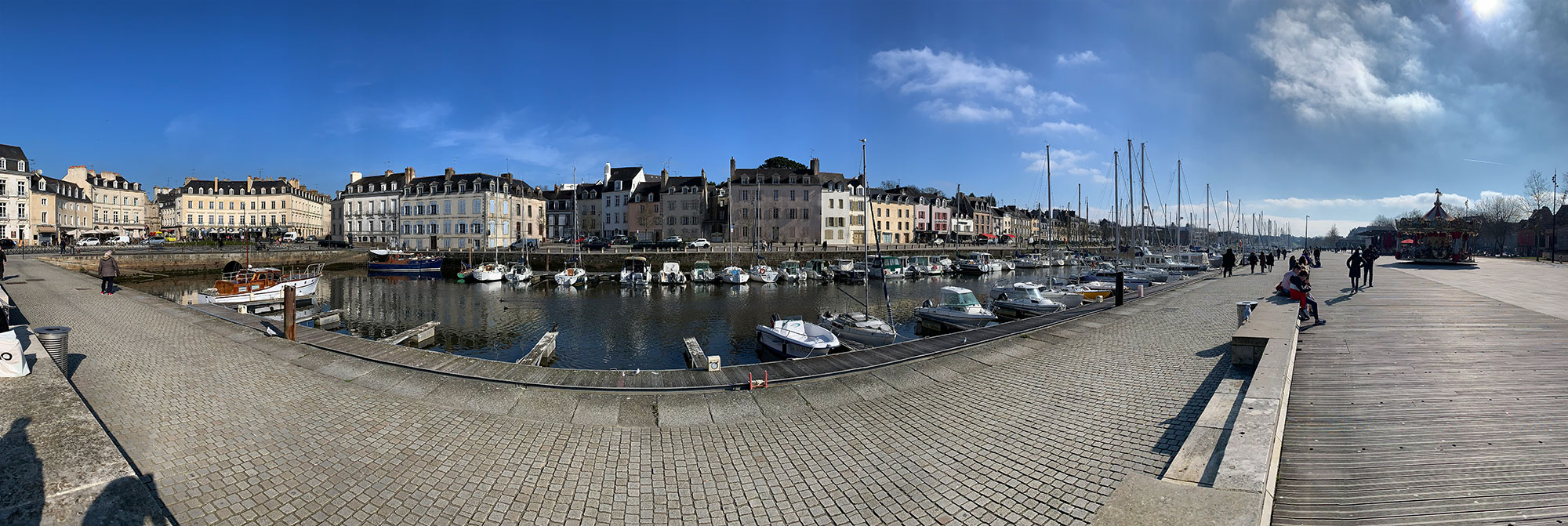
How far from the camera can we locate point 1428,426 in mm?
6031

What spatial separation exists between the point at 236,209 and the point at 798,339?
105 m

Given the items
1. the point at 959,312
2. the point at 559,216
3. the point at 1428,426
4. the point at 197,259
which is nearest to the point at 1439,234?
the point at 959,312

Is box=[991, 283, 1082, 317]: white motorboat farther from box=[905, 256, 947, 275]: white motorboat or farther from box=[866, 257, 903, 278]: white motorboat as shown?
box=[905, 256, 947, 275]: white motorboat

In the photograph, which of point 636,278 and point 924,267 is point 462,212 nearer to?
point 636,278

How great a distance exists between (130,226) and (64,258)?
54168 millimetres

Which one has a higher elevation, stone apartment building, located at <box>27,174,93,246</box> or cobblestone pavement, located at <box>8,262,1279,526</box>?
stone apartment building, located at <box>27,174,93,246</box>

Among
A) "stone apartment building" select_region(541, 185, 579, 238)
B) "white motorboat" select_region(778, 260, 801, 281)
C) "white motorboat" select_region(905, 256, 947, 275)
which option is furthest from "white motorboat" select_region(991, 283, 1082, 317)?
"stone apartment building" select_region(541, 185, 579, 238)

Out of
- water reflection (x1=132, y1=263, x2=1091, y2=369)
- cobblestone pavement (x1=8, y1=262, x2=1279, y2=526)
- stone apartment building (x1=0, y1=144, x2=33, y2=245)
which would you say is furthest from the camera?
stone apartment building (x1=0, y1=144, x2=33, y2=245)

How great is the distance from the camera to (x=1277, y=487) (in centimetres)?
490

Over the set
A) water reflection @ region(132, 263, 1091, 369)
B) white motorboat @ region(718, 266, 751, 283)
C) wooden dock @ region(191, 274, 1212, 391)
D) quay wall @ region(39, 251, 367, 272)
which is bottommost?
water reflection @ region(132, 263, 1091, 369)

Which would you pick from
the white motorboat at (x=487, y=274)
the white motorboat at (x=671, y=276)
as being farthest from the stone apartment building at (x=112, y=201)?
the white motorboat at (x=671, y=276)

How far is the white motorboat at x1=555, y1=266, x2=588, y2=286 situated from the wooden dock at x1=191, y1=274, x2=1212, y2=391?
102 ft

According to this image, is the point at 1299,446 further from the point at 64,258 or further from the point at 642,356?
the point at 64,258

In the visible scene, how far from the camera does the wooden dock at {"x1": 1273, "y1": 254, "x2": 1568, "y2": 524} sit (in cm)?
444
